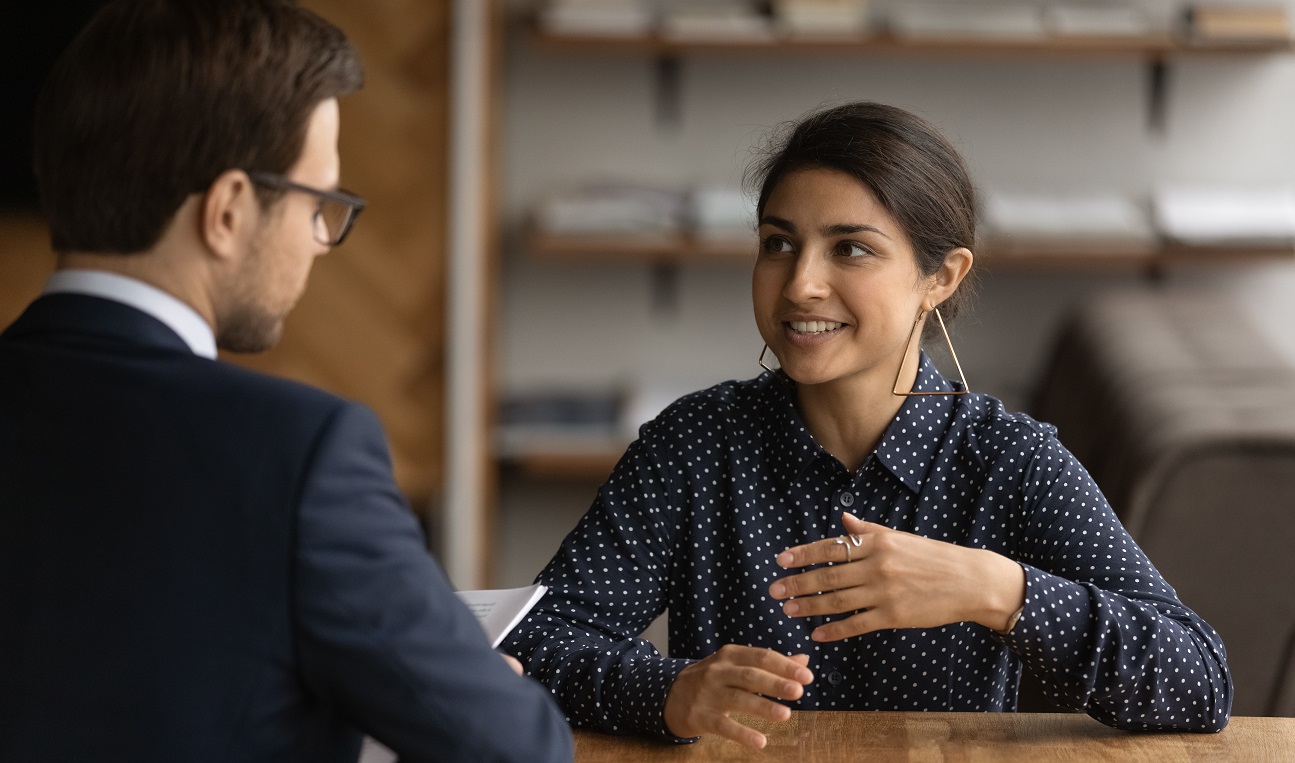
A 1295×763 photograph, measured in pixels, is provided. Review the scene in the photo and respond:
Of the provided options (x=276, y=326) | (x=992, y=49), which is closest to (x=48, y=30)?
(x=992, y=49)

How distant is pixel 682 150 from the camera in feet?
12.9

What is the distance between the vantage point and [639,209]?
12.1ft

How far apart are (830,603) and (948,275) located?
585 mm

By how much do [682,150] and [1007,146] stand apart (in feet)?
2.91

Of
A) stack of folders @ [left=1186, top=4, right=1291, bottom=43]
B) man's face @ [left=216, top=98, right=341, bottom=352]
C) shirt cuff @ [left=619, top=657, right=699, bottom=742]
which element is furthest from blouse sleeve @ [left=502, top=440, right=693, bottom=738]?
stack of folders @ [left=1186, top=4, right=1291, bottom=43]

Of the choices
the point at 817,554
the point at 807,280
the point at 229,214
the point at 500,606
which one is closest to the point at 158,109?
the point at 229,214

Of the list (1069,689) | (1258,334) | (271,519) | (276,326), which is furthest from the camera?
(1258,334)

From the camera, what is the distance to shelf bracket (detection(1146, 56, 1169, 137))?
3.82 metres

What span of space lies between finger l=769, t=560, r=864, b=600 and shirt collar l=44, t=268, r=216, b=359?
56cm

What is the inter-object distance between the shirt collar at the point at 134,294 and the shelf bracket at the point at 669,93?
301 centimetres

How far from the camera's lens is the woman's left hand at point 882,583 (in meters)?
1.29

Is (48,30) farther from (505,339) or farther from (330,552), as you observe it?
(330,552)

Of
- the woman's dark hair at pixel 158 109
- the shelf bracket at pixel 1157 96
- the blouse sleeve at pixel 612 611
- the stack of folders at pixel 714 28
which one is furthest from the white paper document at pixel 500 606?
the shelf bracket at pixel 1157 96

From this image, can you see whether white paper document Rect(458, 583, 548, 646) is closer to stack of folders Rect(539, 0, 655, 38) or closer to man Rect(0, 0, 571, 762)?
man Rect(0, 0, 571, 762)
